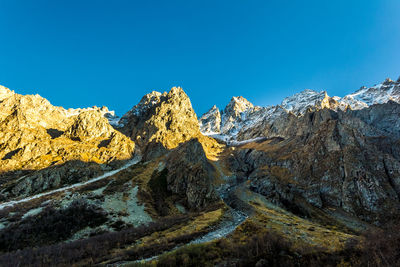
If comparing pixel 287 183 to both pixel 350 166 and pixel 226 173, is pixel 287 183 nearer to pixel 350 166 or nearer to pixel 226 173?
pixel 350 166

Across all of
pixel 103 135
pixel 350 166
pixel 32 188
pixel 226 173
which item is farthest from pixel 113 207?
pixel 103 135

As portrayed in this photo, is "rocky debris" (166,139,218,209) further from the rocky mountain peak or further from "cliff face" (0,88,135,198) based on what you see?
the rocky mountain peak

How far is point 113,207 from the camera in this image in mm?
55969

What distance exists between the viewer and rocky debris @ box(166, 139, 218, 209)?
64.4 metres

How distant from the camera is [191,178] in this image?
75.1 metres

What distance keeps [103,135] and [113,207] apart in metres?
127

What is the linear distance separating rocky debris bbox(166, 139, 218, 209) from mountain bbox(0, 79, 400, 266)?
52cm

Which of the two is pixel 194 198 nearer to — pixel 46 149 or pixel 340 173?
pixel 340 173

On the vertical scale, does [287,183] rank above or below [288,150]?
below

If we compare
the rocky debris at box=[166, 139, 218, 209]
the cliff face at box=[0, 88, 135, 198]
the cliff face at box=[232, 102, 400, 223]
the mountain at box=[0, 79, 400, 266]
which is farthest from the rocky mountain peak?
the cliff face at box=[232, 102, 400, 223]

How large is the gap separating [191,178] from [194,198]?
1042 cm

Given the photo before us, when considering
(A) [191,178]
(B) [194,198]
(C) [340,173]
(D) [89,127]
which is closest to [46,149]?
(D) [89,127]

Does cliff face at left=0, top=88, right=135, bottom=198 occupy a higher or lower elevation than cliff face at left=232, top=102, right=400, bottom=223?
higher

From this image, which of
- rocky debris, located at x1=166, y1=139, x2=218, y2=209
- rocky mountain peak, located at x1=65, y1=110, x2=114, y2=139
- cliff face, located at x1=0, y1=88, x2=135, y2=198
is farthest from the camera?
rocky mountain peak, located at x1=65, y1=110, x2=114, y2=139
